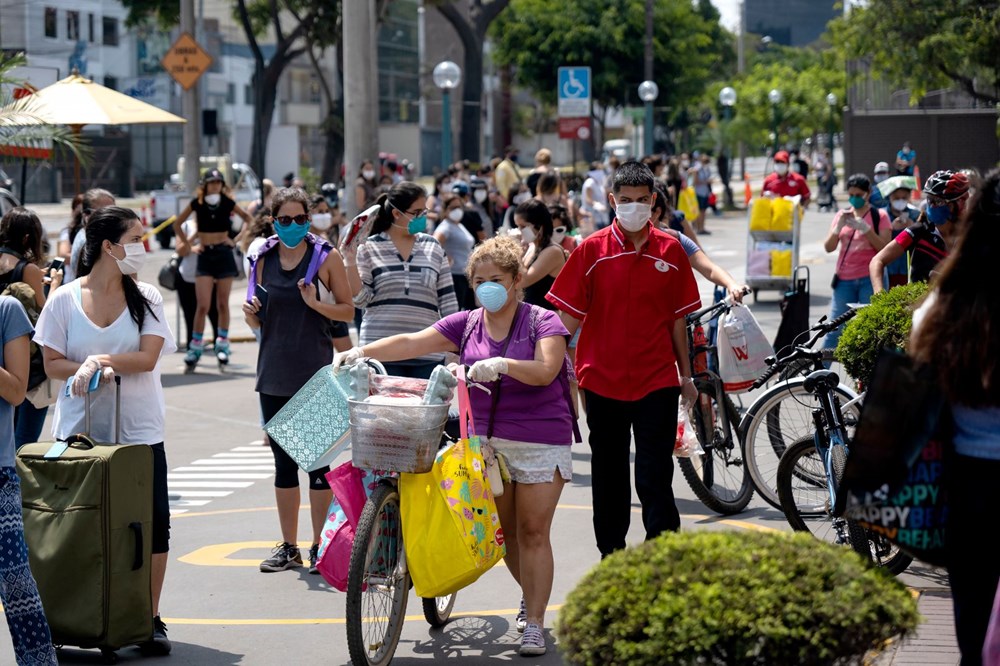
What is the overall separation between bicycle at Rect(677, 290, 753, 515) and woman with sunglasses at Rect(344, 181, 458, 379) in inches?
60.1

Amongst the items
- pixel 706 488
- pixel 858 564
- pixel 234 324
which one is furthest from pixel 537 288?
pixel 234 324

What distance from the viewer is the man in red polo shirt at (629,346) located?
6.42 metres

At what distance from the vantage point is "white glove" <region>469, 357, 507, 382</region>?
574 centimetres

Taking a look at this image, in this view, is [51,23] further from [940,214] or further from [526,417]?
[526,417]

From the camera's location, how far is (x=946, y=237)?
28.1 feet

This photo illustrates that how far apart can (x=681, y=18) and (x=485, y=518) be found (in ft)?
169

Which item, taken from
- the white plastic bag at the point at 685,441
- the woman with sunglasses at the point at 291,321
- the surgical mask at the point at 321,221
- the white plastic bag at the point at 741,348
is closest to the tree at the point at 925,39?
the surgical mask at the point at 321,221

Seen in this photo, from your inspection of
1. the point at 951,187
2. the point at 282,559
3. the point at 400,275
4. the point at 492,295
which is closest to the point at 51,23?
the point at 400,275

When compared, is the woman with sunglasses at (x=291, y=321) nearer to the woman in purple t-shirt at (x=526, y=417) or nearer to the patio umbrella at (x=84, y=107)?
the woman in purple t-shirt at (x=526, y=417)

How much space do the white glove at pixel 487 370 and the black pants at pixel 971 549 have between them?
229cm

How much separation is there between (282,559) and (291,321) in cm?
124

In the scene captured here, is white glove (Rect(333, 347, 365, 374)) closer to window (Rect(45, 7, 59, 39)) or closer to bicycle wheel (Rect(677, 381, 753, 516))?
bicycle wheel (Rect(677, 381, 753, 516))

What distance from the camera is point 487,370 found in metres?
5.75

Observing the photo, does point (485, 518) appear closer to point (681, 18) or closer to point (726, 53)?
point (681, 18)
